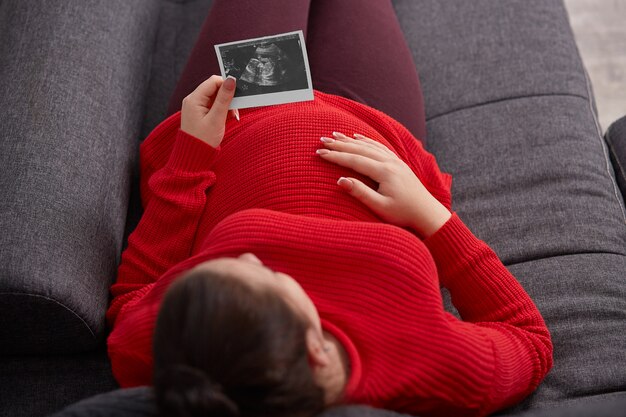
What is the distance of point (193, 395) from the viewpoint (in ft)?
2.28

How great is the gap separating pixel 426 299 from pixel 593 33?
182 centimetres

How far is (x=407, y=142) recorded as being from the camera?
1299 mm

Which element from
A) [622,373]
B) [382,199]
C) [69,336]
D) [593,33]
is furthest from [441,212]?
[593,33]

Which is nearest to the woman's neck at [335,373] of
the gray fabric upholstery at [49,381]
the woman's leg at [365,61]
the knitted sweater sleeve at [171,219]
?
the knitted sweater sleeve at [171,219]

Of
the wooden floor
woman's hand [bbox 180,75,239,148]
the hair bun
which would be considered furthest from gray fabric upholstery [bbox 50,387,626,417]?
the wooden floor

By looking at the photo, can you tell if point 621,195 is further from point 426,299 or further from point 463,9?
point 426,299

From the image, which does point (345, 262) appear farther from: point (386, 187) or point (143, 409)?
point (143, 409)

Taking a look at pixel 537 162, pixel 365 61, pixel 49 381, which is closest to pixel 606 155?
pixel 537 162

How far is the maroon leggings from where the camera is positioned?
1.38m

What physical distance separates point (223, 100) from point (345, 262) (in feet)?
1.38

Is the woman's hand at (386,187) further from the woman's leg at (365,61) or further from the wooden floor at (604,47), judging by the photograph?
the wooden floor at (604,47)

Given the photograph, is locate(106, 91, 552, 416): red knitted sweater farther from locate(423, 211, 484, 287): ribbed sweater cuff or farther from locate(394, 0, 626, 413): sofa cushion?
locate(394, 0, 626, 413): sofa cushion

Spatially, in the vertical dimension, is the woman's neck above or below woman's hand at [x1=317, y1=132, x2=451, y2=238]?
below

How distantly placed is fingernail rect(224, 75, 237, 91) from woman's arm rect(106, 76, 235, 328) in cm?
3
